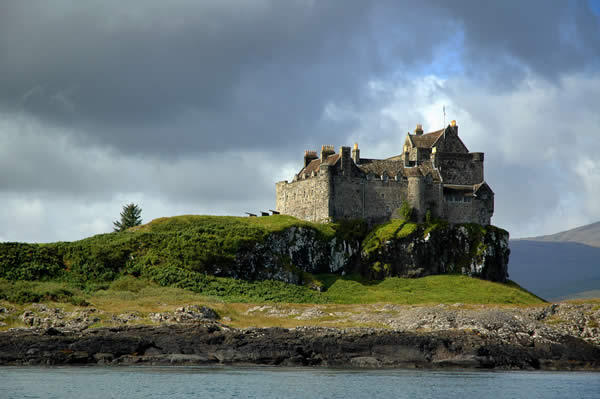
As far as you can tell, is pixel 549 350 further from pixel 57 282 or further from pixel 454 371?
pixel 57 282

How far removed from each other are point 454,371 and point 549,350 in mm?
8300

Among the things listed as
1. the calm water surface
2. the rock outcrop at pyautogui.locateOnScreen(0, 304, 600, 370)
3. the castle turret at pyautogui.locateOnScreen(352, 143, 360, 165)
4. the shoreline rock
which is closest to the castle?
the castle turret at pyautogui.locateOnScreen(352, 143, 360, 165)

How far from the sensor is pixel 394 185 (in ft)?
365

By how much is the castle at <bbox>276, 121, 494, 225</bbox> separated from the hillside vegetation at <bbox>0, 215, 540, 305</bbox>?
386cm

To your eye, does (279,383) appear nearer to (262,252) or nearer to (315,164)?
(262,252)

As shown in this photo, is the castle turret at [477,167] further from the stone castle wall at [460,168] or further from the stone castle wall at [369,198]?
the stone castle wall at [369,198]

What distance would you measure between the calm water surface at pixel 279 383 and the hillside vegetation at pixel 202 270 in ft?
74.4

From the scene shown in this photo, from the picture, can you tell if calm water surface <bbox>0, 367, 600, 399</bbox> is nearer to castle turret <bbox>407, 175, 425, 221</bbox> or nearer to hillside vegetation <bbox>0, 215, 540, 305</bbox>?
hillside vegetation <bbox>0, 215, 540, 305</bbox>

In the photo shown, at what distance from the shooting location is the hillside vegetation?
90.1 meters

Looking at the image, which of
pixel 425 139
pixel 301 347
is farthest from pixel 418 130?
pixel 301 347

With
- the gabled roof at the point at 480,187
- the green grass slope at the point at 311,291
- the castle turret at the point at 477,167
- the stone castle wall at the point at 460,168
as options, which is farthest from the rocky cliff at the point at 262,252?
the stone castle wall at the point at 460,168

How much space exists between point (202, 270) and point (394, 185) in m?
29.7

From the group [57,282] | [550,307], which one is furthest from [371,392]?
[57,282]

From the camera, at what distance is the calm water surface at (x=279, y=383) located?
175 ft
